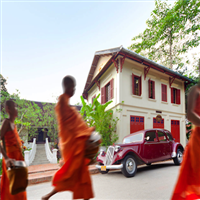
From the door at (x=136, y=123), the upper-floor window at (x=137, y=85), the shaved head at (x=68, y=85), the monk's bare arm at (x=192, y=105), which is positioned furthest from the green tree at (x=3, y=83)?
the monk's bare arm at (x=192, y=105)

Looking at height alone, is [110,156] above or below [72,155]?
below

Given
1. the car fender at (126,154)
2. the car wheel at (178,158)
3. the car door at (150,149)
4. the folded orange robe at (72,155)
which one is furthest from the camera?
the car wheel at (178,158)

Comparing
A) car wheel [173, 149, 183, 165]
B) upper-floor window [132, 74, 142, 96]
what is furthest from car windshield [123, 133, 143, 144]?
upper-floor window [132, 74, 142, 96]

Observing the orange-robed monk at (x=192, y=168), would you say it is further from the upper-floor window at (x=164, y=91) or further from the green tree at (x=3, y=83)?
the green tree at (x=3, y=83)

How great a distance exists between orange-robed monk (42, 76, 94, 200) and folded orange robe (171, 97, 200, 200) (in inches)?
49.3

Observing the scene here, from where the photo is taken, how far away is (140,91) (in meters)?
14.0

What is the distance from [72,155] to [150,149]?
5.73 m

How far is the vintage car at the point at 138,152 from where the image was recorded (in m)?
6.57

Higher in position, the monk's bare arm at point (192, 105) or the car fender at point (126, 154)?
the monk's bare arm at point (192, 105)

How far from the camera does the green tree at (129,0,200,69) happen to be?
19.4 metres

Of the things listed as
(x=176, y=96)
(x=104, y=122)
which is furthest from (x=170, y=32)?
(x=104, y=122)

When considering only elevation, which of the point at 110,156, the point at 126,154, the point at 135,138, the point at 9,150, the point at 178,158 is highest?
the point at 9,150

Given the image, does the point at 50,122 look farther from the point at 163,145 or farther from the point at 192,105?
the point at 192,105

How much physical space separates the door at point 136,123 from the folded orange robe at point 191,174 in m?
10.6
